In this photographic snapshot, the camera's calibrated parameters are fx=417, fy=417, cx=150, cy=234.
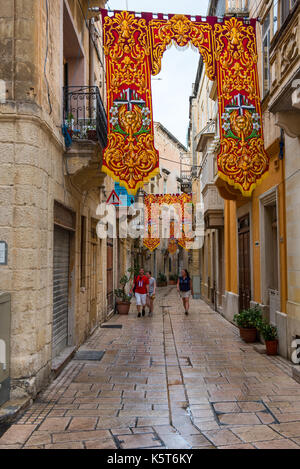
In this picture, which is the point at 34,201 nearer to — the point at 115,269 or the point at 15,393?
the point at 15,393

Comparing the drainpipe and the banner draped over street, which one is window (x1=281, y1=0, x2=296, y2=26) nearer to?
the banner draped over street

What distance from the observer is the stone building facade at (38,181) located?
18.7ft

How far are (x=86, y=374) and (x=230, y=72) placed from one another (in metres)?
6.26

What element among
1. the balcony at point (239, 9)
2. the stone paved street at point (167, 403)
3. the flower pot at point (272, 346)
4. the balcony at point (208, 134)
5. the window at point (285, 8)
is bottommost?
the stone paved street at point (167, 403)

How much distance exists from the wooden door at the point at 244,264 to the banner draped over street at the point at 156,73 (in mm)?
4236

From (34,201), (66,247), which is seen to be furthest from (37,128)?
(66,247)

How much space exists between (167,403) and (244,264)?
7.35 meters

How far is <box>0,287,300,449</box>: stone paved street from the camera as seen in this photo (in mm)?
4418

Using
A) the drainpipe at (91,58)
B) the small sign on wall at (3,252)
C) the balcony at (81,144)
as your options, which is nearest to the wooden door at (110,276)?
the drainpipe at (91,58)

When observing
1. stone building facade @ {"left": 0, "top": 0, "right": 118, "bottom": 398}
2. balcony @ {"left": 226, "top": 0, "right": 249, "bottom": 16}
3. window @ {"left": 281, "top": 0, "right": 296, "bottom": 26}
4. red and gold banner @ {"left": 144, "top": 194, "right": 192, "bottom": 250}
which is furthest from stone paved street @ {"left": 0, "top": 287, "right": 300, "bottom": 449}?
red and gold banner @ {"left": 144, "top": 194, "right": 192, "bottom": 250}

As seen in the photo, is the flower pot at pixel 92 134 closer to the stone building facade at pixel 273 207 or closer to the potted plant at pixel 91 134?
the potted plant at pixel 91 134

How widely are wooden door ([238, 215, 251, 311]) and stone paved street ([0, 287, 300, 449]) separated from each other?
8.23ft

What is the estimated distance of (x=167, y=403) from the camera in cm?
562

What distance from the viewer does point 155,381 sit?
6.71m
